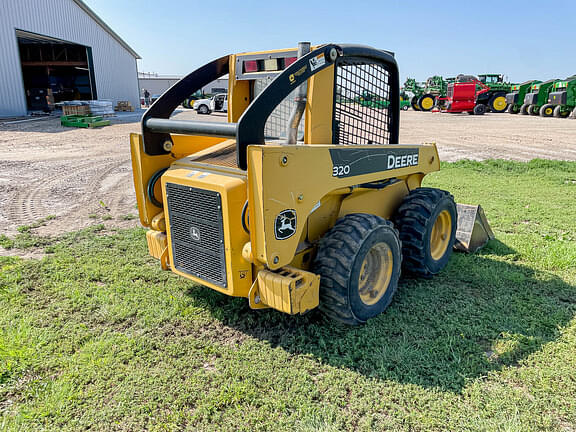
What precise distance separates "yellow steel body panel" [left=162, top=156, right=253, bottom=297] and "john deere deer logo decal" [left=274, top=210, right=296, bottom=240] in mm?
378

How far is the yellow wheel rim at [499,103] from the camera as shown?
3203cm

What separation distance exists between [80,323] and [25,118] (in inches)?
945

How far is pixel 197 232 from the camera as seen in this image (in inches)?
134

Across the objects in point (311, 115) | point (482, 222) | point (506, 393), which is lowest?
point (506, 393)

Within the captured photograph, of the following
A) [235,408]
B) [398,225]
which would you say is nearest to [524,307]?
[398,225]

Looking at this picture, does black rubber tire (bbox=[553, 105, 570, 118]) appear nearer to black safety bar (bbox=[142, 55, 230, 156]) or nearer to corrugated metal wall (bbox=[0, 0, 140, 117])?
black safety bar (bbox=[142, 55, 230, 156])

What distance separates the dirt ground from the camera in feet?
21.9

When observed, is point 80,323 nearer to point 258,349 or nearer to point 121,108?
point 258,349

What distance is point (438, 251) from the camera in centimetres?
469

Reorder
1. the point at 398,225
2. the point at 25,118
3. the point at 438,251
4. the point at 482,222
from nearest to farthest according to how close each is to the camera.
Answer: the point at 398,225 < the point at 438,251 < the point at 482,222 < the point at 25,118

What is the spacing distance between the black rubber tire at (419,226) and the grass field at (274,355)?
0.68 ft

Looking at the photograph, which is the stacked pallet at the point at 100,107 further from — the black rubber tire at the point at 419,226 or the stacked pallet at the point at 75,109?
the black rubber tire at the point at 419,226

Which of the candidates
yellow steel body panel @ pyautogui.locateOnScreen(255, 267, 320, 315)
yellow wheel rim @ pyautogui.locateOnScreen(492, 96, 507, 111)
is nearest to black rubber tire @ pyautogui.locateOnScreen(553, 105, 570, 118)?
yellow wheel rim @ pyautogui.locateOnScreen(492, 96, 507, 111)

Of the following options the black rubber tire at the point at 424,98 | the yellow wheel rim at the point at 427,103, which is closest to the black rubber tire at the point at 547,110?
the black rubber tire at the point at 424,98
